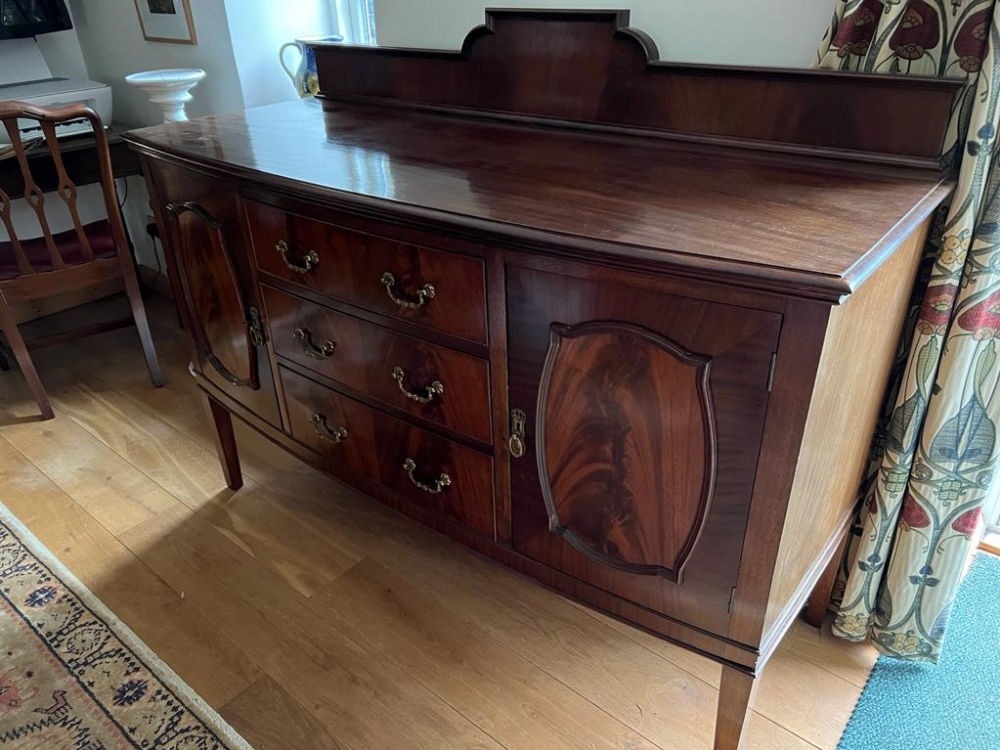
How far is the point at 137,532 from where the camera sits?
69.9 inches

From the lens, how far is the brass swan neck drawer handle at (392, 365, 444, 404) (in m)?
1.12

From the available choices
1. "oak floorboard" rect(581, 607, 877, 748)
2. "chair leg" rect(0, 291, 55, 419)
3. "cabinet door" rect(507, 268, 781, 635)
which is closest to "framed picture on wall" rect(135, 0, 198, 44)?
"chair leg" rect(0, 291, 55, 419)

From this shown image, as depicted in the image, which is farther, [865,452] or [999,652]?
[999,652]

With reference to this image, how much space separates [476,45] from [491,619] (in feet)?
3.64

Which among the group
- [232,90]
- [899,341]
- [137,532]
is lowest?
[137,532]

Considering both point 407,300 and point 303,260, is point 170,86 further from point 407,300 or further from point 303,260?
point 407,300

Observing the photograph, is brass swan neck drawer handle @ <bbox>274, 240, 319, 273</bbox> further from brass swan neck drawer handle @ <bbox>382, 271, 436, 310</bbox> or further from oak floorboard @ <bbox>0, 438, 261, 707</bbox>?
oak floorboard @ <bbox>0, 438, 261, 707</bbox>

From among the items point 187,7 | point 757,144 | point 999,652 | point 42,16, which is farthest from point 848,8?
point 42,16

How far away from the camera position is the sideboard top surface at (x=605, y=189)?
0.79m

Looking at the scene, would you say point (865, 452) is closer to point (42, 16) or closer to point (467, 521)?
point (467, 521)

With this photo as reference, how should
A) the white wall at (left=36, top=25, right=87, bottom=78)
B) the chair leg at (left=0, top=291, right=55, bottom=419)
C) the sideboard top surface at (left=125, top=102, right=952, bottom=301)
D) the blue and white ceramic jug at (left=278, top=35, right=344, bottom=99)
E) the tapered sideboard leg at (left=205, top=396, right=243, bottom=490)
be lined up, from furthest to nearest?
the white wall at (left=36, top=25, right=87, bottom=78)
the chair leg at (left=0, top=291, right=55, bottom=419)
the blue and white ceramic jug at (left=278, top=35, right=344, bottom=99)
the tapered sideboard leg at (left=205, top=396, right=243, bottom=490)
the sideboard top surface at (left=125, top=102, right=952, bottom=301)

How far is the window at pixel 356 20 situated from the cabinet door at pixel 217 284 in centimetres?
96

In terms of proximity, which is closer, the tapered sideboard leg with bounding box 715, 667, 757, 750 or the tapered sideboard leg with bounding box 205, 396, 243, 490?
the tapered sideboard leg with bounding box 715, 667, 757, 750

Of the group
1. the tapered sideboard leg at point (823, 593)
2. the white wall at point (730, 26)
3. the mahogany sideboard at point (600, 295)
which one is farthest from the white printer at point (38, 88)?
the tapered sideboard leg at point (823, 593)
